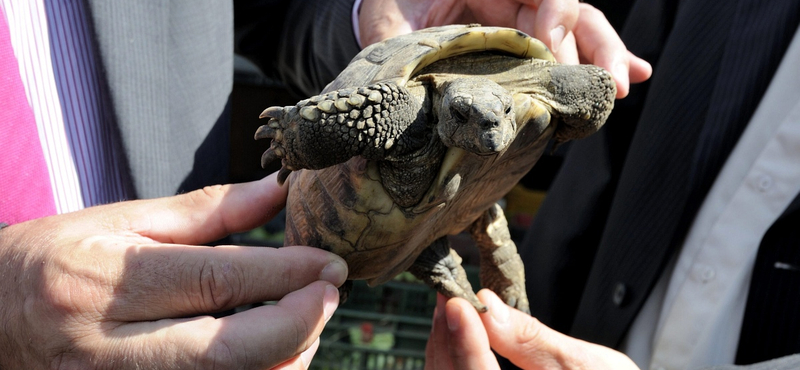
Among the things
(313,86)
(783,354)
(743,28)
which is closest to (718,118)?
(743,28)

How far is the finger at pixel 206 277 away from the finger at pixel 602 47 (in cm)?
77

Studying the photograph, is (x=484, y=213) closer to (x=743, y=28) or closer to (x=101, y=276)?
(x=101, y=276)

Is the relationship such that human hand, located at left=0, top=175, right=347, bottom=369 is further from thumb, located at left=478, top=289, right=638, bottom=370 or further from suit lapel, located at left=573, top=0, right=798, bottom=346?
suit lapel, located at left=573, top=0, right=798, bottom=346

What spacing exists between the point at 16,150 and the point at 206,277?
52 centimetres

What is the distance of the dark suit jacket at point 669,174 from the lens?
1458mm

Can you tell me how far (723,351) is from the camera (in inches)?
62.2

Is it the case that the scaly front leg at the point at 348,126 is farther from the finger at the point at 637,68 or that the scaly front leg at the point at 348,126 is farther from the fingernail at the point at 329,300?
the finger at the point at 637,68

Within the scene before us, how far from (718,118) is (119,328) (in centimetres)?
149

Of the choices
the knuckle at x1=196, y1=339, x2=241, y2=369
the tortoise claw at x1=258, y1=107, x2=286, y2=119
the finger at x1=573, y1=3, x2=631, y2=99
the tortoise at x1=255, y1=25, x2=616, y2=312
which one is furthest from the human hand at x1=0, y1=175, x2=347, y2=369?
the finger at x1=573, y1=3, x2=631, y2=99

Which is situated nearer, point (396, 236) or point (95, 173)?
point (396, 236)

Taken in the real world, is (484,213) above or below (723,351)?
above

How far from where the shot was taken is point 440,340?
4.34 ft

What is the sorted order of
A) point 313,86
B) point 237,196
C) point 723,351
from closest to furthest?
1. point 237,196
2. point 723,351
3. point 313,86

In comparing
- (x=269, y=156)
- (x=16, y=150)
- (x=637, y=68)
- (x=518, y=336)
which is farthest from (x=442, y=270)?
(x=16, y=150)
